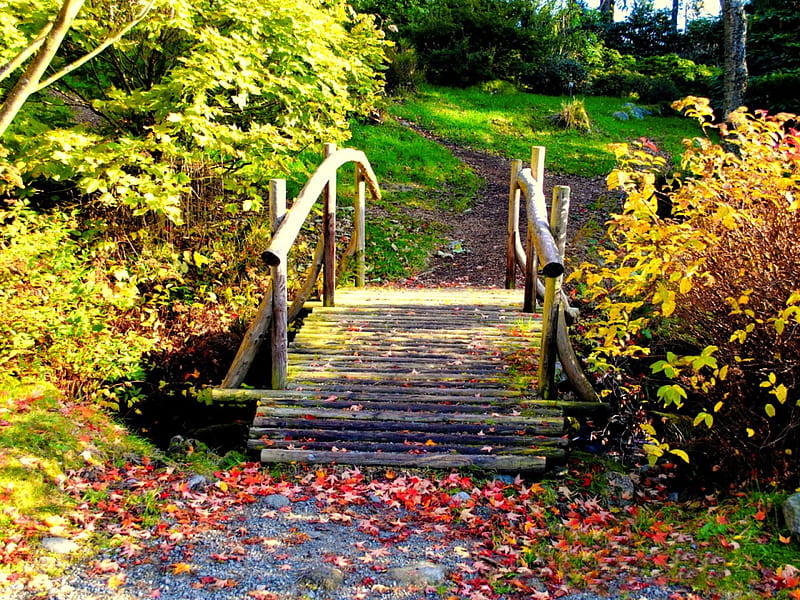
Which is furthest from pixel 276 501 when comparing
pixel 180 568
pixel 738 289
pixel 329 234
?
pixel 329 234

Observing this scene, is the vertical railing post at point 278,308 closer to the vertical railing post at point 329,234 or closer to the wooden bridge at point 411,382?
the wooden bridge at point 411,382

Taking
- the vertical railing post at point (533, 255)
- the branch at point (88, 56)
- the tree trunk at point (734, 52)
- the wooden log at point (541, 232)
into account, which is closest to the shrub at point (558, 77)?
the tree trunk at point (734, 52)

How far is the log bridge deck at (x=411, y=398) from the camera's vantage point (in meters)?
4.14

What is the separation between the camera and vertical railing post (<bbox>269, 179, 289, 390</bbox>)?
177 inches

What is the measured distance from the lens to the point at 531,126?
17.5 metres

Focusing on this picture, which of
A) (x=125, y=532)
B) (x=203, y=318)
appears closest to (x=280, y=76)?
(x=203, y=318)

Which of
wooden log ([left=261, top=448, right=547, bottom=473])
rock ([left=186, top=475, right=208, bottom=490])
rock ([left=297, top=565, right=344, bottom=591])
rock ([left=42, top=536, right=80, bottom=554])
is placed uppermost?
wooden log ([left=261, top=448, right=547, bottom=473])

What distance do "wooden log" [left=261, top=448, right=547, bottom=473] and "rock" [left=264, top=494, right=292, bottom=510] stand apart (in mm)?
381

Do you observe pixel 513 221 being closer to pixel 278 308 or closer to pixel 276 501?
pixel 278 308

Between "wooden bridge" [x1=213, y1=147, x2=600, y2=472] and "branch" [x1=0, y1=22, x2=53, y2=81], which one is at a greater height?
"branch" [x1=0, y1=22, x2=53, y2=81]

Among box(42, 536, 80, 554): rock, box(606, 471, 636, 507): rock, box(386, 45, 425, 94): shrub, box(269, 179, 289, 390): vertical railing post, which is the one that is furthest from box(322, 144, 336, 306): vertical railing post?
box(386, 45, 425, 94): shrub

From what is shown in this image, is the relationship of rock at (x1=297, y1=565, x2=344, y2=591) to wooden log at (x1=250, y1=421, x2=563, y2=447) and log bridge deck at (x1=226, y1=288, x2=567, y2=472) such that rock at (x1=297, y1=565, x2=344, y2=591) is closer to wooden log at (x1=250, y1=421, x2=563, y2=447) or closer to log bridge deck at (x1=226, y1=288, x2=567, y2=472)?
log bridge deck at (x1=226, y1=288, x2=567, y2=472)

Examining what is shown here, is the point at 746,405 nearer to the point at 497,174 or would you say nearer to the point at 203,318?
the point at 203,318

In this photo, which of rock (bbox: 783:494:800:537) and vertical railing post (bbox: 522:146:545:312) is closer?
rock (bbox: 783:494:800:537)
